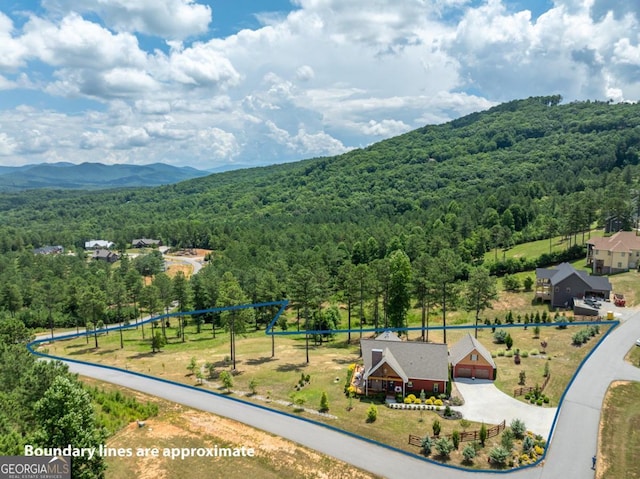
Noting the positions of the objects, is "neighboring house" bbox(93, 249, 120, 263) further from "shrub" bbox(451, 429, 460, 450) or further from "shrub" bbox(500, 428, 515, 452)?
"shrub" bbox(500, 428, 515, 452)

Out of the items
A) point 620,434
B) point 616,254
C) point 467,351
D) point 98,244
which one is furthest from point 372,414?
point 98,244

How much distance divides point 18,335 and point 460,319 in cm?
6410

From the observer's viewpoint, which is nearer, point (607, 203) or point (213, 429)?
point (213, 429)

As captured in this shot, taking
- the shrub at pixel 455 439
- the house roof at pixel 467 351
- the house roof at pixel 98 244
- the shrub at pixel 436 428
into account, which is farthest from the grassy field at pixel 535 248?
the house roof at pixel 98 244

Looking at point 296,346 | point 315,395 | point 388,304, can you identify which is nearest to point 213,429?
point 315,395

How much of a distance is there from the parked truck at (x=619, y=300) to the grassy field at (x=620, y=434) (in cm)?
2600

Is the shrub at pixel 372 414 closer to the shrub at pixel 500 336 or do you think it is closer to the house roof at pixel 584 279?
the shrub at pixel 500 336

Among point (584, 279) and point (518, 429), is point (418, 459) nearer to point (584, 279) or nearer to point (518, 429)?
point (518, 429)

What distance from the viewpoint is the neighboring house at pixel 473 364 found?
43812mm

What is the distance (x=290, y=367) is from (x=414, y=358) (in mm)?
14362

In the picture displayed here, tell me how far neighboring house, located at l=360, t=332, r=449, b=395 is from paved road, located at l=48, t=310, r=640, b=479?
29.7ft

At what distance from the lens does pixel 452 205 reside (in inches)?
5605

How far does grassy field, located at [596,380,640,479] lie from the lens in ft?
91.9

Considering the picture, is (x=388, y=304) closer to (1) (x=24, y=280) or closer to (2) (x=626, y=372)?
(2) (x=626, y=372)
